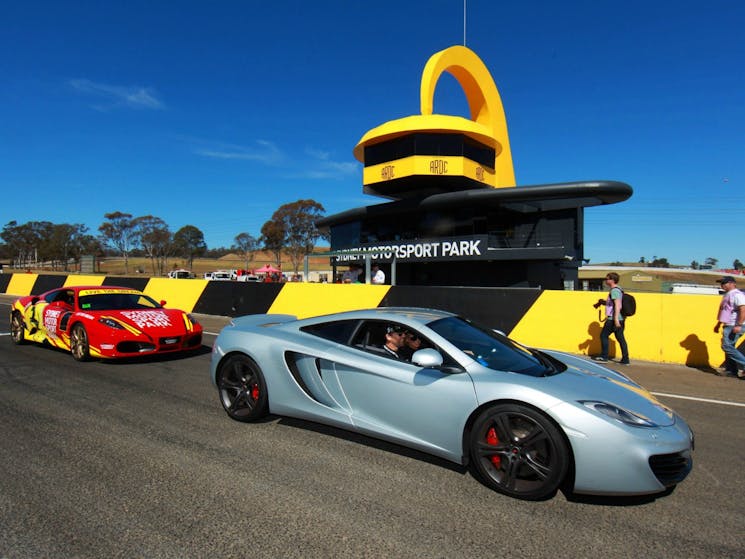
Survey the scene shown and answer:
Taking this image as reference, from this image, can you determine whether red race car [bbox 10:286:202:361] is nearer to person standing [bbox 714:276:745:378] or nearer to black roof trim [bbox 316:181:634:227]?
person standing [bbox 714:276:745:378]

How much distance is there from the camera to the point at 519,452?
305 centimetres

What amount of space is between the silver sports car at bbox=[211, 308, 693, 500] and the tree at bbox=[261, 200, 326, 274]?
57.6 metres

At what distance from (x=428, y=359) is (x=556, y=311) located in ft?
21.4

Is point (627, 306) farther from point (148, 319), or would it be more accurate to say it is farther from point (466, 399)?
point (148, 319)

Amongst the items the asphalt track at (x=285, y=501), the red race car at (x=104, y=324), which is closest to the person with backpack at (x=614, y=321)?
the asphalt track at (x=285, y=501)

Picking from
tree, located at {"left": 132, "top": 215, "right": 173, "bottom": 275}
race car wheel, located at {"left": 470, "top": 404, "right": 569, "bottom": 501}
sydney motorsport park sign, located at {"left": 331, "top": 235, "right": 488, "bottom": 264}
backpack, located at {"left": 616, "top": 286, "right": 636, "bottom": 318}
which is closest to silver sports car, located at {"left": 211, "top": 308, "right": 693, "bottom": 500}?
race car wheel, located at {"left": 470, "top": 404, "right": 569, "bottom": 501}

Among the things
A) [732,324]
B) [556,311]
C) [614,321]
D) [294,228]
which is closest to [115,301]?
[556,311]

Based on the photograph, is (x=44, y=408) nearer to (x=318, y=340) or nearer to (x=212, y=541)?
(x=318, y=340)

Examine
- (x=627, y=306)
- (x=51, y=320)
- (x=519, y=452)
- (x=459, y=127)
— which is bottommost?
(x=519, y=452)

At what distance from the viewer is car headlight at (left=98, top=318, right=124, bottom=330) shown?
6893 millimetres

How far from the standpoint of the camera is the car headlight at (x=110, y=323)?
689 centimetres

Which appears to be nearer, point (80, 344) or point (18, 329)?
point (80, 344)

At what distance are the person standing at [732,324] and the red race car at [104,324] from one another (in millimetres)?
8384

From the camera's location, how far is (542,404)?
3002 mm
